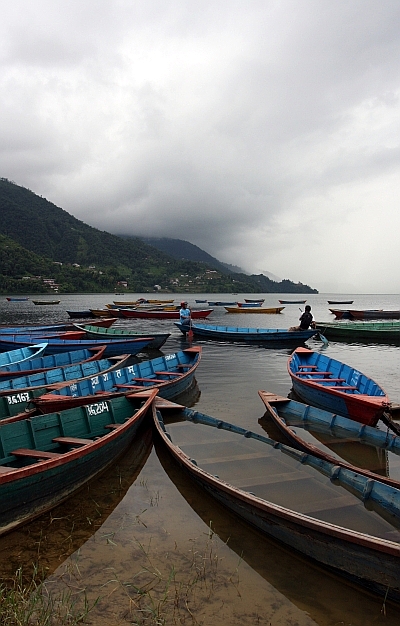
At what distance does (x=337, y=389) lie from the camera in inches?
548

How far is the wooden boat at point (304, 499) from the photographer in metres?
5.30

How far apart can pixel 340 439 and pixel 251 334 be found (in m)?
19.3

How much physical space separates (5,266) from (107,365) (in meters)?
142

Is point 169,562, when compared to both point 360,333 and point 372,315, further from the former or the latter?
point 372,315

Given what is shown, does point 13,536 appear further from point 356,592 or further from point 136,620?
point 356,592

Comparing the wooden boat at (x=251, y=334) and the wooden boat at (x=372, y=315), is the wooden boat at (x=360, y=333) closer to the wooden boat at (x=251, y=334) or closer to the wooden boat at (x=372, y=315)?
the wooden boat at (x=251, y=334)

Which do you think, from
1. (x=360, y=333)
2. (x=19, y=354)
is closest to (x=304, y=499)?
(x=19, y=354)

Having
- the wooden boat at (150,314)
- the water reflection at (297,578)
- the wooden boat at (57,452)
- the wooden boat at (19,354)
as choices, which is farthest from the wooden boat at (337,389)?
the wooden boat at (150,314)

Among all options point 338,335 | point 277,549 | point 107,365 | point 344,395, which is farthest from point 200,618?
point 338,335

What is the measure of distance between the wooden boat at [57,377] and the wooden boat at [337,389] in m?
7.70

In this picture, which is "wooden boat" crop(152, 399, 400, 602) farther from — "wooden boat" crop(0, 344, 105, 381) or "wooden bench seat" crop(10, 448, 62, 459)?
"wooden boat" crop(0, 344, 105, 381)

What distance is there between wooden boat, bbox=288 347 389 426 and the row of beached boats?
0.06 metres

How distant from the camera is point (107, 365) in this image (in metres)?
17.6

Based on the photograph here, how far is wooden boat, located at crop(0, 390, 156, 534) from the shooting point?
6.69 metres
